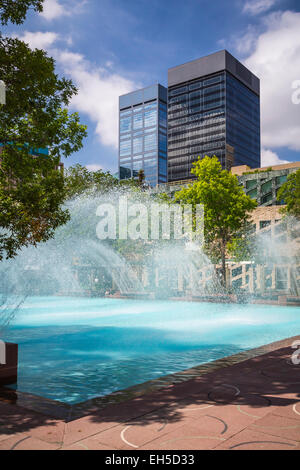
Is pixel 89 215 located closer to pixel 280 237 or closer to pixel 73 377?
pixel 280 237

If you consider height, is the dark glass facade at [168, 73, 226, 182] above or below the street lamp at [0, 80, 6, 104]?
above

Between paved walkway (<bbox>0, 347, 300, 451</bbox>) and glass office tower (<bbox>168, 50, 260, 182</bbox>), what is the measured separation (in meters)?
158

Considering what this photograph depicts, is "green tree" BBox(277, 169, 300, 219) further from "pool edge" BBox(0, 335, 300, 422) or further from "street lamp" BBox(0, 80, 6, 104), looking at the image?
"street lamp" BBox(0, 80, 6, 104)

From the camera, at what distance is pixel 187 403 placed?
565 cm

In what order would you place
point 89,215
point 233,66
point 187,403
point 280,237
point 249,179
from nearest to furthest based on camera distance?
point 187,403
point 89,215
point 280,237
point 249,179
point 233,66

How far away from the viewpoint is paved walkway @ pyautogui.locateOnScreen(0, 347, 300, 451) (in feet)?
14.0

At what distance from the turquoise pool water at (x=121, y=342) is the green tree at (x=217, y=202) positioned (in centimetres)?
1000

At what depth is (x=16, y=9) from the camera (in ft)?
30.7

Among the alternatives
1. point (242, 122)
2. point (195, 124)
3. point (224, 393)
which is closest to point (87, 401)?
point (224, 393)

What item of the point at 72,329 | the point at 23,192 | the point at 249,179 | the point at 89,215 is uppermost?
the point at 249,179

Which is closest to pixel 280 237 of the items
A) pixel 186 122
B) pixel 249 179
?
pixel 249 179

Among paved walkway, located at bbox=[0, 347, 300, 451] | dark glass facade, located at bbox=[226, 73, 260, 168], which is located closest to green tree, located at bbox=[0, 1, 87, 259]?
paved walkway, located at bbox=[0, 347, 300, 451]

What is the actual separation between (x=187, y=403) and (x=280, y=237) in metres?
38.0
